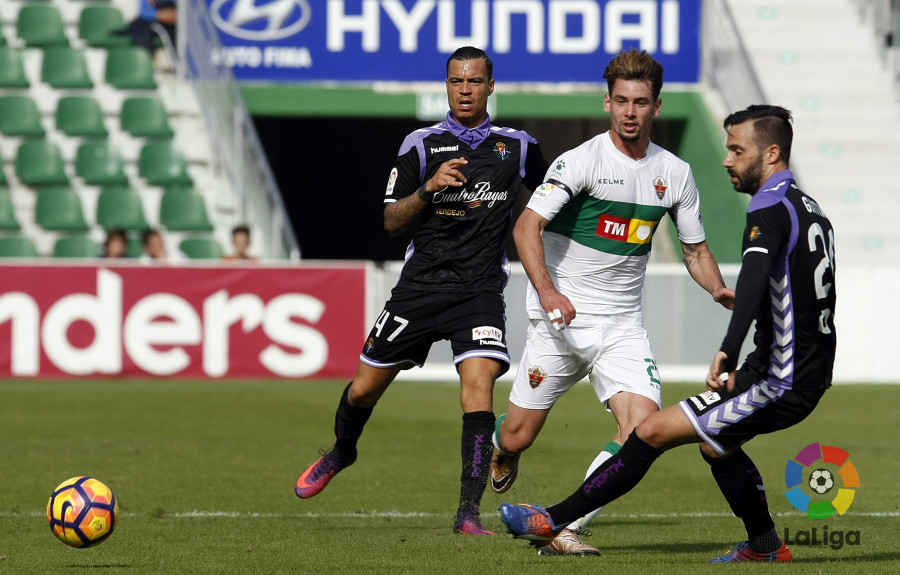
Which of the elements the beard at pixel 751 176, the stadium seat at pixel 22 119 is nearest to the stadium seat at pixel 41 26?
the stadium seat at pixel 22 119

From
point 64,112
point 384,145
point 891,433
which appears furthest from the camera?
point 384,145

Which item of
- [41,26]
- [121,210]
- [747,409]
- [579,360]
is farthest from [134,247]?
[747,409]

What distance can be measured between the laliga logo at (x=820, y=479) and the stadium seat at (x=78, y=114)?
1214 centimetres

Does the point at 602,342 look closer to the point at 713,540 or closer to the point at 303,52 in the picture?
the point at 713,540

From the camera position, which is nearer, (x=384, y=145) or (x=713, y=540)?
(x=713, y=540)

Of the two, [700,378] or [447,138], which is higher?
[447,138]

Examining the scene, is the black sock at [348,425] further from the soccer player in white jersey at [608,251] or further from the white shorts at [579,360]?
the white shorts at [579,360]

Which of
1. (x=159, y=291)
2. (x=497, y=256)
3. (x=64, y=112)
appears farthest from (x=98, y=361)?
(x=497, y=256)

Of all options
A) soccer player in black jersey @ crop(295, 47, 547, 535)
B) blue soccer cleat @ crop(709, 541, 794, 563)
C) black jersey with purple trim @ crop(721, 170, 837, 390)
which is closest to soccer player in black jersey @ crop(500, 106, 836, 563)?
black jersey with purple trim @ crop(721, 170, 837, 390)

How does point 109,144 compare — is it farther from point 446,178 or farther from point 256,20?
point 446,178

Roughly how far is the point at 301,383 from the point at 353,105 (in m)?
5.81

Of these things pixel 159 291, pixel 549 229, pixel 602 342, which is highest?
pixel 549 229

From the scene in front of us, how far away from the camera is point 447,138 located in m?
6.87

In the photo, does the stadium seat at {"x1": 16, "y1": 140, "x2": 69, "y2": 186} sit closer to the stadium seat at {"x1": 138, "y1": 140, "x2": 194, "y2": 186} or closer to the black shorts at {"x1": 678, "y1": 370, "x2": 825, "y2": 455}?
the stadium seat at {"x1": 138, "y1": 140, "x2": 194, "y2": 186}
